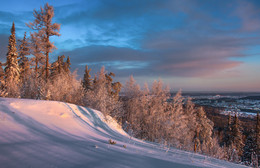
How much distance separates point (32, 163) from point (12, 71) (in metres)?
27.5

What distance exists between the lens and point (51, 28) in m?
18.9

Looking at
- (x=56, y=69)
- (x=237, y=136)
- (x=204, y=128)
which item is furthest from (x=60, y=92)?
(x=237, y=136)

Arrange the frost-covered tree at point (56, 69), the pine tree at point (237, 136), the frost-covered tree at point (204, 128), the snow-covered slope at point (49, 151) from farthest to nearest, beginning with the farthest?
the pine tree at point (237, 136), the frost-covered tree at point (204, 128), the frost-covered tree at point (56, 69), the snow-covered slope at point (49, 151)

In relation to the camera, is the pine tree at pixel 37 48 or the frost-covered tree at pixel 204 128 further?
the frost-covered tree at pixel 204 128

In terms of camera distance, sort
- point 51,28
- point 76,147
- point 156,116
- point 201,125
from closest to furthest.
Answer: point 76,147
point 51,28
point 156,116
point 201,125

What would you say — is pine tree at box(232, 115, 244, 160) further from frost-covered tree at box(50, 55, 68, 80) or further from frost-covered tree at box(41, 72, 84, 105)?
frost-covered tree at box(50, 55, 68, 80)

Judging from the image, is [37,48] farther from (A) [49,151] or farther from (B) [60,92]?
(A) [49,151]

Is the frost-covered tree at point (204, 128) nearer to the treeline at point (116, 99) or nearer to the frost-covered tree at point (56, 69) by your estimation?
the treeline at point (116, 99)

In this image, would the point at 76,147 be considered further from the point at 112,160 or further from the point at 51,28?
the point at 51,28

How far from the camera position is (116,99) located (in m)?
28.3

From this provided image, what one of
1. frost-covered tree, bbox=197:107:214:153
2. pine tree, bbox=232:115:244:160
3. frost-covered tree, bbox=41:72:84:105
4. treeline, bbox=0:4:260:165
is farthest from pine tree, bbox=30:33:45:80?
pine tree, bbox=232:115:244:160

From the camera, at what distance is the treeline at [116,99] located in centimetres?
1617

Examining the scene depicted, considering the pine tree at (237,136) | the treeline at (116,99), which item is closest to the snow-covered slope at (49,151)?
the treeline at (116,99)

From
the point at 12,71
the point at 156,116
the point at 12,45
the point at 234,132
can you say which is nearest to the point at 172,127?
the point at 156,116
